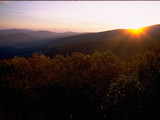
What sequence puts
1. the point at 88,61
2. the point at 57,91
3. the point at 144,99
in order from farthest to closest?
the point at 88,61, the point at 57,91, the point at 144,99

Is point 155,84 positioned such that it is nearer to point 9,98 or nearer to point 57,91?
point 57,91

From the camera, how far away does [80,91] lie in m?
9.07

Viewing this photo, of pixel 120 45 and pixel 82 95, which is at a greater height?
pixel 120 45

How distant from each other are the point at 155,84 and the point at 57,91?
7469 millimetres

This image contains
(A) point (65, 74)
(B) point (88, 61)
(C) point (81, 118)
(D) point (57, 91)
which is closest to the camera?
(C) point (81, 118)

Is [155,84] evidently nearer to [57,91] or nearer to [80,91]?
[80,91]

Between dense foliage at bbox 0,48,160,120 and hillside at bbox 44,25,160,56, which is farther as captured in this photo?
hillside at bbox 44,25,160,56

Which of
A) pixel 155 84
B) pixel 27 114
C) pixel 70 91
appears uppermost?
pixel 155 84

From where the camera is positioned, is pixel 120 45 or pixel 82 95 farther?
pixel 120 45

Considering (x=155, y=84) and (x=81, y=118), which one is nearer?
(x=81, y=118)

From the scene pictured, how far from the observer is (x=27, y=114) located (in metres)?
8.01

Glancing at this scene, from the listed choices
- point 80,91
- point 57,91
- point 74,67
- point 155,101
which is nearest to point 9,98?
point 57,91

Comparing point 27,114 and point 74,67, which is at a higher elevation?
point 74,67

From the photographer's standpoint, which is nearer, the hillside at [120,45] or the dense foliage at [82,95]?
the dense foliage at [82,95]
